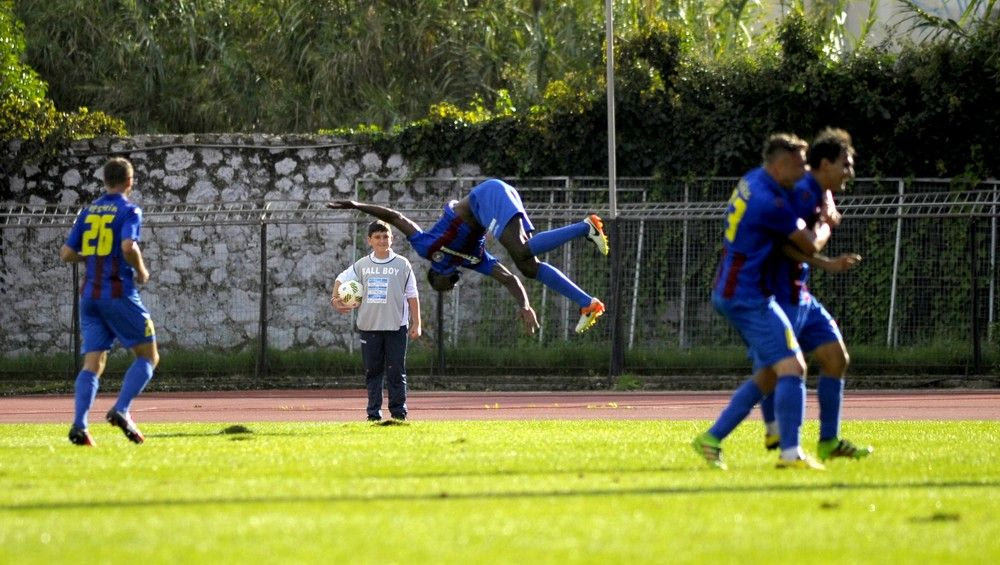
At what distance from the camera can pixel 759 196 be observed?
8.24 meters

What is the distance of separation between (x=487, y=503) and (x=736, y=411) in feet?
7.82

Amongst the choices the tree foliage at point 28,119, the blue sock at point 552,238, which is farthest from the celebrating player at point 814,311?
the tree foliage at point 28,119

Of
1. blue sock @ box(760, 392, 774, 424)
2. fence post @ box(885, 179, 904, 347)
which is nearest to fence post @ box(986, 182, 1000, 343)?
fence post @ box(885, 179, 904, 347)

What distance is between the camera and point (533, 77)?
28.9 meters

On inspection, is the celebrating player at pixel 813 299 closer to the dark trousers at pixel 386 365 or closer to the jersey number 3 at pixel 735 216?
the jersey number 3 at pixel 735 216

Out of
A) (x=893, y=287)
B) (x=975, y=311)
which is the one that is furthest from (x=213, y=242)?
(x=975, y=311)

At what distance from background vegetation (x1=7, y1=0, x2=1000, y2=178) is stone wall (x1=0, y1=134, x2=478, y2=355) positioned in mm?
1143

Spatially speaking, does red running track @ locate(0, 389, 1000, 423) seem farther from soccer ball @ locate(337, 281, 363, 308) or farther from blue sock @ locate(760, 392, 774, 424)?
blue sock @ locate(760, 392, 774, 424)

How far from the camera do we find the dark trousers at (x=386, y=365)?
45.4 feet

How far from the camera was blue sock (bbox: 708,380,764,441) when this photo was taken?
859 cm

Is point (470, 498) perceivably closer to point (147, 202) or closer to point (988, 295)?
point (988, 295)

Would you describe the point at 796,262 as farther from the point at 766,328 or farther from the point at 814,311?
the point at 766,328

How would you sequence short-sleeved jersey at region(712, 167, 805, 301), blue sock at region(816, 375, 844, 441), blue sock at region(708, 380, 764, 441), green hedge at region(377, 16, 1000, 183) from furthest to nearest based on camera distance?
1. green hedge at region(377, 16, 1000, 183)
2. blue sock at region(816, 375, 844, 441)
3. blue sock at region(708, 380, 764, 441)
4. short-sleeved jersey at region(712, 167, 805, 301)

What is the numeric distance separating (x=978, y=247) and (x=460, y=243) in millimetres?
9607
